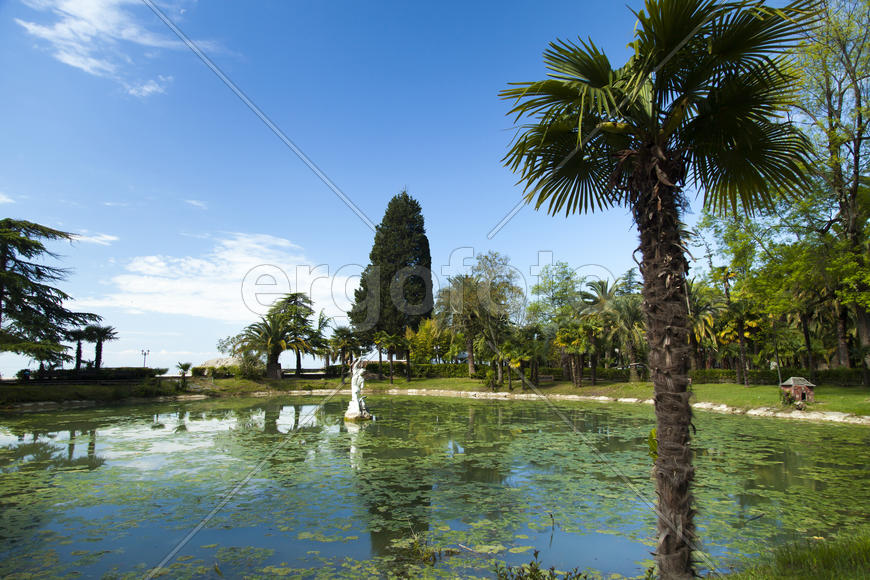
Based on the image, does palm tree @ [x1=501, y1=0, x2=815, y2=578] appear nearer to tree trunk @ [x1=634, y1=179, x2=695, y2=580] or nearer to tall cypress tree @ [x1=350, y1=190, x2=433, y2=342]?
tree trunk @ [x1=634, y1=179, x2=695, y2=580]

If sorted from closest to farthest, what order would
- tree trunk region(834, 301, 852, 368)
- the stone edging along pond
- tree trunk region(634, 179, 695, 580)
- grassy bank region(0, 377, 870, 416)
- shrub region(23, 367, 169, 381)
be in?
tree trunk region(634, 179, 695, 580) < the stone edging along pond < grassy bank region(0, 377, 870, 416) < tree trunk region(834, 301, 852, 368) < shrub region(23, 367, 169, 381)

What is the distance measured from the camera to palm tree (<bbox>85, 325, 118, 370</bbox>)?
36.5m

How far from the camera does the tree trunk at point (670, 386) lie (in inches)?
145

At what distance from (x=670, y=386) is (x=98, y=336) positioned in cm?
4392

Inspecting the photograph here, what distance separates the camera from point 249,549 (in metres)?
6.08

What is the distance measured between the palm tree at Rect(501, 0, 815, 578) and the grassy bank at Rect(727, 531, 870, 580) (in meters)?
1.11

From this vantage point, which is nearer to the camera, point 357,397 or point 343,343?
point 357,397

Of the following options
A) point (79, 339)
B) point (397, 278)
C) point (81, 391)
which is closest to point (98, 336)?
point (79, 339)

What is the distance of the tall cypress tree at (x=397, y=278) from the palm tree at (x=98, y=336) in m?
21.9

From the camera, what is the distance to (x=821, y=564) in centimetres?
424

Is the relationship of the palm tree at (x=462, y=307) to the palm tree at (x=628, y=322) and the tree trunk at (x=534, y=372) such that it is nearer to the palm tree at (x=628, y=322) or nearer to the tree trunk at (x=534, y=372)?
the tree trunk at (x=534, y=372)

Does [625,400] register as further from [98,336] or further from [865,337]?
[98,336]

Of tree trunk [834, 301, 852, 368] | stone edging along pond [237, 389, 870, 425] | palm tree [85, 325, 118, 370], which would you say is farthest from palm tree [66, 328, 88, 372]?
tree trunk [834, 301, 852, 368]

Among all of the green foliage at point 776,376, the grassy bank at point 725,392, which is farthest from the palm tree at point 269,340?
the green foliage at point 776,376
